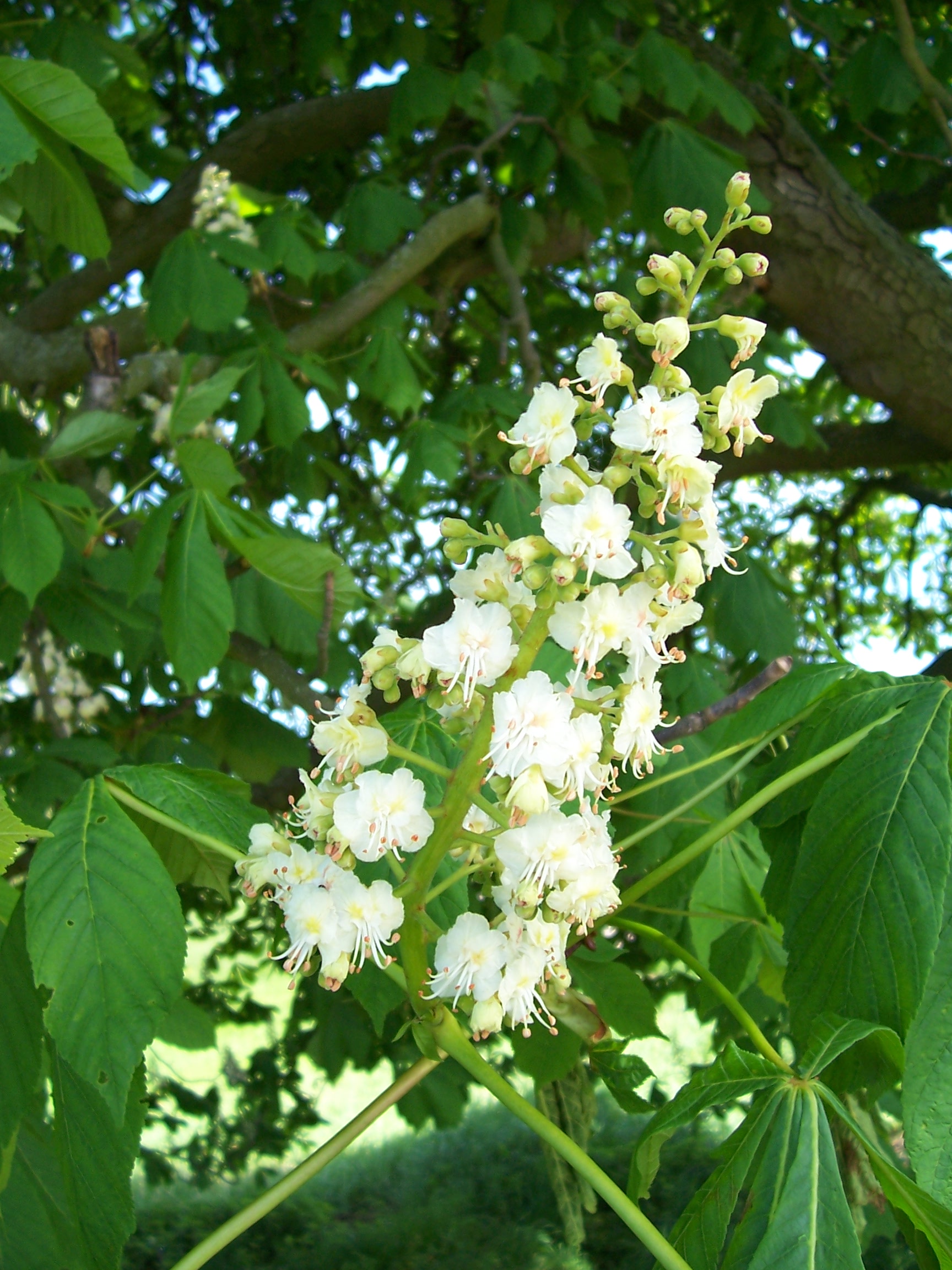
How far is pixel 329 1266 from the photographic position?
4.46 m

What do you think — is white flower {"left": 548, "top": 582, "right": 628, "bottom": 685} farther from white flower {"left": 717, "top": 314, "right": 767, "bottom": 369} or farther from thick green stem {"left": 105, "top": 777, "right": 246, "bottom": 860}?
thick green stem {"left": 105, "top": 777, "right": 246, "bottom": 860}

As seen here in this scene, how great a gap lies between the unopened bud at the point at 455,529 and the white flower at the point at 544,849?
23cm

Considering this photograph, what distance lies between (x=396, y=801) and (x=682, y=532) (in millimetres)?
310

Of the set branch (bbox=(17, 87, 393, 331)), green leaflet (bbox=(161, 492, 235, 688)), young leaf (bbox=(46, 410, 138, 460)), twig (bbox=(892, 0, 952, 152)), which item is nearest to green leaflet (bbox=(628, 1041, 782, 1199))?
green leaflet (bbox=(161, 492, 235, 688))

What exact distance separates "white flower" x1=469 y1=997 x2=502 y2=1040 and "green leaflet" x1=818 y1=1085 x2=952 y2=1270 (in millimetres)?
272

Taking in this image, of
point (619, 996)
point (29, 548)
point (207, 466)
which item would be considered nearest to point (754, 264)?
point (619, 996)

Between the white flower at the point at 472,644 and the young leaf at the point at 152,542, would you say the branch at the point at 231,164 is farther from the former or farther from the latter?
the white flower at the point at 472,644

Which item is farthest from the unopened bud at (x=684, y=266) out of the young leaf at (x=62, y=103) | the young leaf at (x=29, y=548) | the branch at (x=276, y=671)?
the branch at (x=276, y=671)

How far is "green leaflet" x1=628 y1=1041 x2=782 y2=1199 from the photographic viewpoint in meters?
0.90

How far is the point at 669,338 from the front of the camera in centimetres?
87

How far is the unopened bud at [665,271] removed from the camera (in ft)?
2.99

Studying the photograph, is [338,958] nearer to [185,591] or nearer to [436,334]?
[185,591]

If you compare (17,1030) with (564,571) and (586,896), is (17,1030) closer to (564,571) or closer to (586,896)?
(586,896)

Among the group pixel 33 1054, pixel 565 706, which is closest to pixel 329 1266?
pixel 33 1054
